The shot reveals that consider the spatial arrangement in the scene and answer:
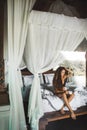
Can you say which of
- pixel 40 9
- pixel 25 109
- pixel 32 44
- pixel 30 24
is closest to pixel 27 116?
pixel 25 109

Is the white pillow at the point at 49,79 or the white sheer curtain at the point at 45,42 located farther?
the white pillow at the point at 49,79

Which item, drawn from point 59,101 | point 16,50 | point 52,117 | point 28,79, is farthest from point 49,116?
point 16,50

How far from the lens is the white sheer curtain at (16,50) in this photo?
255 cm

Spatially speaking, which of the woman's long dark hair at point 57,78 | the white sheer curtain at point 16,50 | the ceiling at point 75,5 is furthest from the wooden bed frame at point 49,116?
the ceiling at point 75,5

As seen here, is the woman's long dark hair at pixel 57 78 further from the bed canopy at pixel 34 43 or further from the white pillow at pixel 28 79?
the white pillow at pixel 28 79

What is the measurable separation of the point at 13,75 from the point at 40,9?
1.05 meters

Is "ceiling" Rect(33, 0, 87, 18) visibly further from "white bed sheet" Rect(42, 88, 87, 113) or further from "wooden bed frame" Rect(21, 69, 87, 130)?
"white bed sheet" Rect(42, 88, 87, 113)

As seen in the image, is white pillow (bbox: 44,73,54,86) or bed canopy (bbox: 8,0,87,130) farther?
white pillow (bbox: 44,73,54,86)

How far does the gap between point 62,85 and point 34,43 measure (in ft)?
2.68

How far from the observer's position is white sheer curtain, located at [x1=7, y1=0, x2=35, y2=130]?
2551 millimetres

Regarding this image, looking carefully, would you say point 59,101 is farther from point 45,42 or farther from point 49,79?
point 45,42

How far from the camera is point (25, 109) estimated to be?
9.00ft

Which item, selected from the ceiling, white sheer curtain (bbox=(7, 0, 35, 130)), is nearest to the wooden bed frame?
white sheer curtain (bbox=(7, 0, 35, 130))

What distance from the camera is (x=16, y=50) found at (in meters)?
2.57
